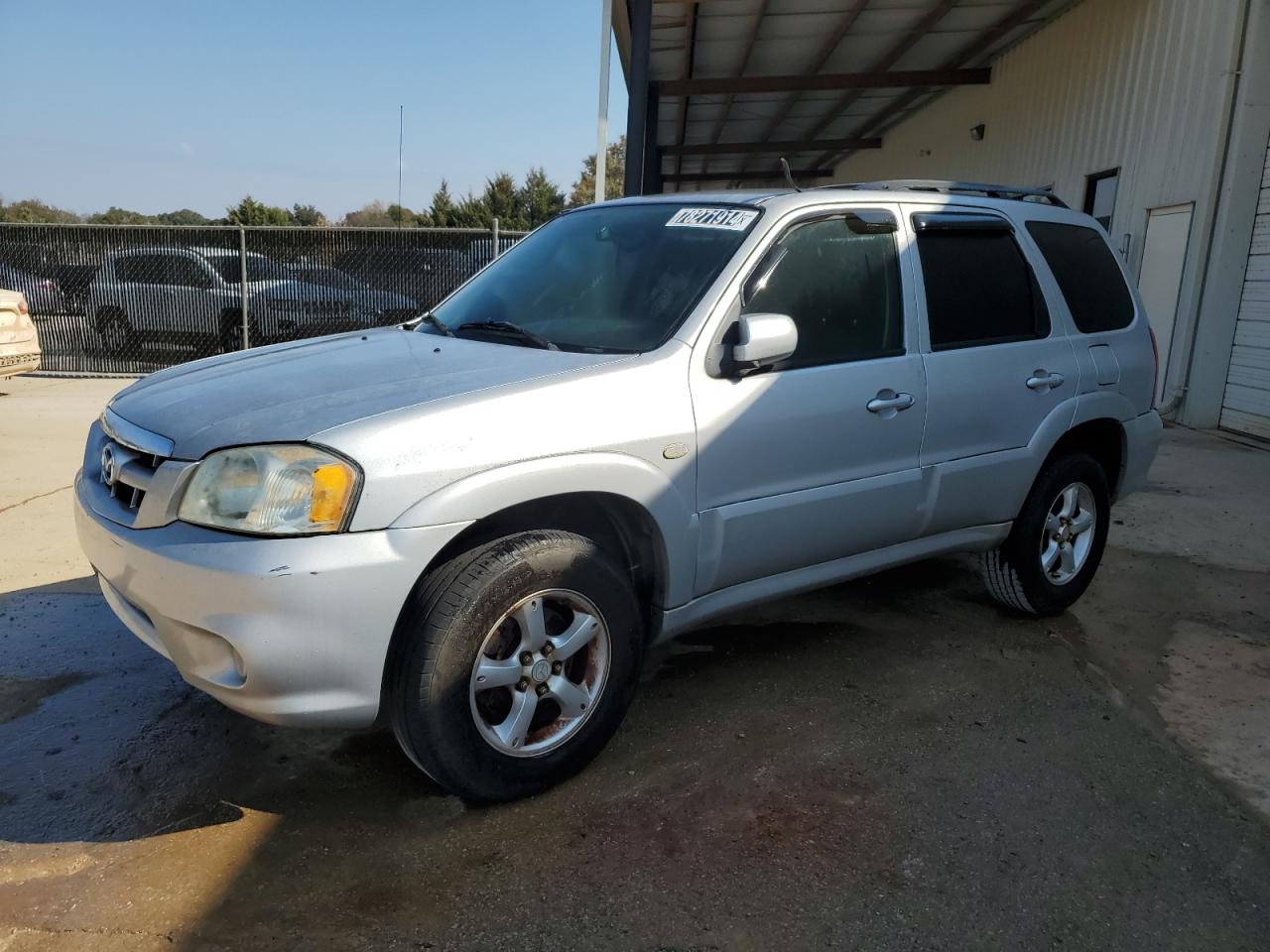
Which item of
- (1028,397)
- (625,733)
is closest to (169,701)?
(625,733)

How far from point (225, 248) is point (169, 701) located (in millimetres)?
10537

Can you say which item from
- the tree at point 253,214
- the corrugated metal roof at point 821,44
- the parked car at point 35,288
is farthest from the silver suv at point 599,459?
the tree at point 253,214

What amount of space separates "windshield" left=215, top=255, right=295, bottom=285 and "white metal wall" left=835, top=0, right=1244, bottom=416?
10.4 m

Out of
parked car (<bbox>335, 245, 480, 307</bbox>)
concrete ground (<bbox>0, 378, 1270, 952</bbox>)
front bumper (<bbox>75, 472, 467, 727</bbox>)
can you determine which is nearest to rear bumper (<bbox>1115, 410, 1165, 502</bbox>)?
concrete ground (<bbox>0, 378, 1270, 952</bbox>)

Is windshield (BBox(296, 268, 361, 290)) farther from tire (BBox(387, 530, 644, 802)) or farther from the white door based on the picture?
tire (BBox(387, 530, 644, 802))

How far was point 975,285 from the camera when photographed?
12.9 feet

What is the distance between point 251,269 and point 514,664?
1148 centimetres

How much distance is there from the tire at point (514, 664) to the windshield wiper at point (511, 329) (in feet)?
2.44

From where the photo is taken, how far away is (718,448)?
3.05 m

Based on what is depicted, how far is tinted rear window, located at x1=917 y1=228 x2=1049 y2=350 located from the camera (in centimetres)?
379

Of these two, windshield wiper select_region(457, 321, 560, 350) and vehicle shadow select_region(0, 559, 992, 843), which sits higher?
windshield wiper select_region(457, 321, 560, 350)

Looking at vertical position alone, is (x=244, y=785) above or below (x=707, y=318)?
below

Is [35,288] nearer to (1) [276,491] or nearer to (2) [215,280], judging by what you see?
(2) [215,280]

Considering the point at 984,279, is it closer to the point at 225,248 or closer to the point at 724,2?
the point at 724,2
